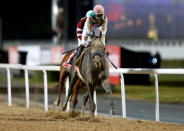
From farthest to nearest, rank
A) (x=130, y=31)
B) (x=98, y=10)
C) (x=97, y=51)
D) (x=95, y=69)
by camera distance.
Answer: (x=130, y=31)
(x=98, y=10)
(x=95, y=69)
(x=97, y=51)

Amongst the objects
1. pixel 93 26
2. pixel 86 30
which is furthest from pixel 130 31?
pixel 86 30

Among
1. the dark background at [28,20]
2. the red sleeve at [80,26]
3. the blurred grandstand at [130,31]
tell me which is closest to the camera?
the red sleeve at [80,26]

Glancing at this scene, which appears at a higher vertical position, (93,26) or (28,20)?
(93,26)

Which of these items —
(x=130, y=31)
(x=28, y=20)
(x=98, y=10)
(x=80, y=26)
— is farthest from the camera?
(x=28, y=20)

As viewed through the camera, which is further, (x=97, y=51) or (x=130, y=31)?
(x=130, y=31)

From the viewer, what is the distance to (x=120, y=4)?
107 ft

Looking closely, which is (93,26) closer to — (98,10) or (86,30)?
(86,30)

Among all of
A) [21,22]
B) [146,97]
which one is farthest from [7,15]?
[146,97]

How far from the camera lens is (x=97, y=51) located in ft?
26.9

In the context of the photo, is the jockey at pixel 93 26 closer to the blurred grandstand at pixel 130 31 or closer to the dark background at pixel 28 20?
the blurred grandstand at pixel 130 31

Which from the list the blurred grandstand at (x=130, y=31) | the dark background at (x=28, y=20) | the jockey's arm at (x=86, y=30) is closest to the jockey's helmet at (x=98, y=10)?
the jockey's arm at (x=86, y=30)

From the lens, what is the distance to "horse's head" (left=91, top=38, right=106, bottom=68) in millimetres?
8180

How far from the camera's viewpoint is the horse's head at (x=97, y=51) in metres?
8.18

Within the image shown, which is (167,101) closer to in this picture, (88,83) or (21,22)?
(88,83)
